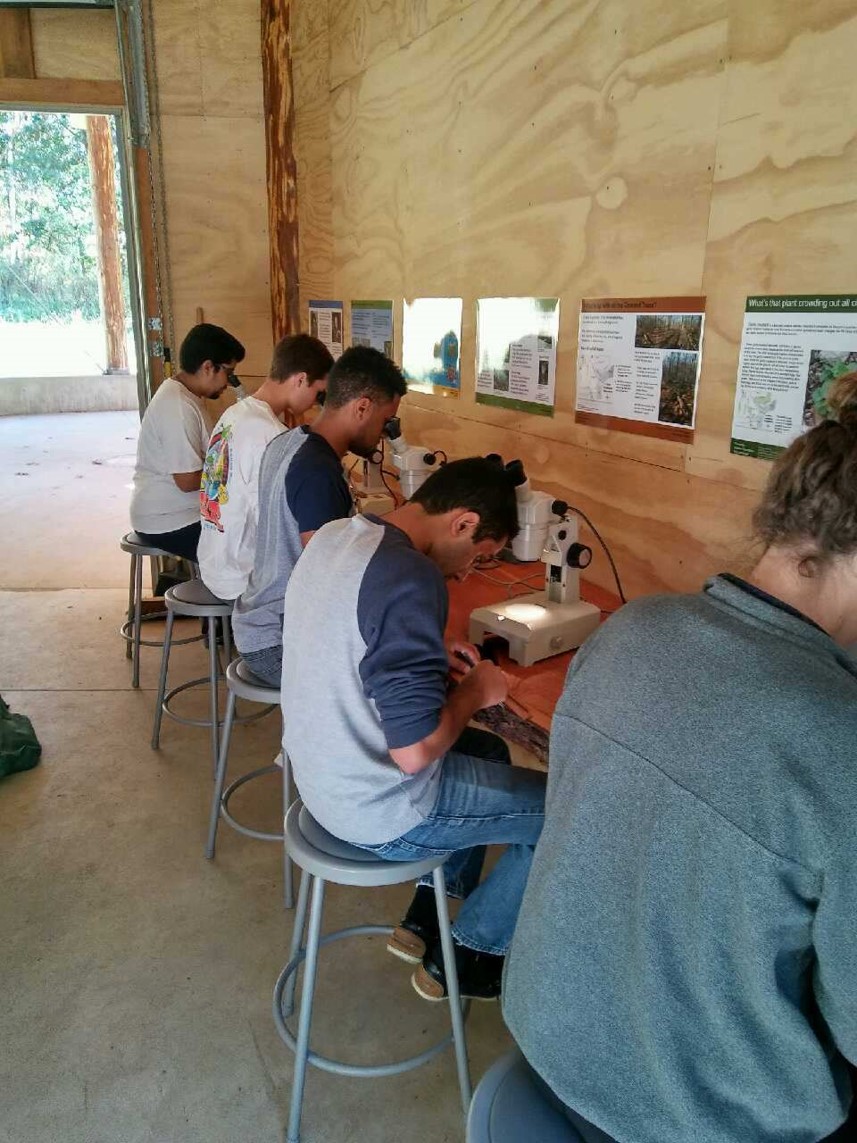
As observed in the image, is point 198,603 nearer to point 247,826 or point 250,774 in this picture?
point 250,774

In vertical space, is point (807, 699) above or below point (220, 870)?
above

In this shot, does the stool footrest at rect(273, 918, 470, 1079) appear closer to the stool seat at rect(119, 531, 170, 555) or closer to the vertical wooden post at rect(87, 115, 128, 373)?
the stool seat at rect(119, 531, 170, 555)

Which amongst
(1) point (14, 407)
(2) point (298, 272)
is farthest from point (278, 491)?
(1) point (14, 407)

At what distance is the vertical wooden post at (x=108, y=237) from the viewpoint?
1116 cm

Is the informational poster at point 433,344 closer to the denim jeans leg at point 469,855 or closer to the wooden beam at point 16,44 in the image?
the denim jeans leg at point 469,855

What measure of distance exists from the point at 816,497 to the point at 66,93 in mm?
4176

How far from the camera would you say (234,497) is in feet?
7.95

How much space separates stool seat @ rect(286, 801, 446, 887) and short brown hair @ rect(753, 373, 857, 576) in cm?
85

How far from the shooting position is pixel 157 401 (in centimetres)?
322

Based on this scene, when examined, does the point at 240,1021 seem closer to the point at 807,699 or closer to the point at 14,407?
the point at 807,699

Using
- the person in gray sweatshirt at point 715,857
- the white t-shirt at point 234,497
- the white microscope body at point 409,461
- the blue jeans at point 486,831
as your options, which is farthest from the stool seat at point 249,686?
the person in gray sweatshirt at point 715,857

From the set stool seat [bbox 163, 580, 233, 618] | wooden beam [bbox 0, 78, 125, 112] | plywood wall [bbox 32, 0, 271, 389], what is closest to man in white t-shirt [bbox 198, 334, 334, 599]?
stool seat [bbox 163, 580, 233, 618]

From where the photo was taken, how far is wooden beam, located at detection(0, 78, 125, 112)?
379 centimetres

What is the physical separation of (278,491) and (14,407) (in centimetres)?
1119
